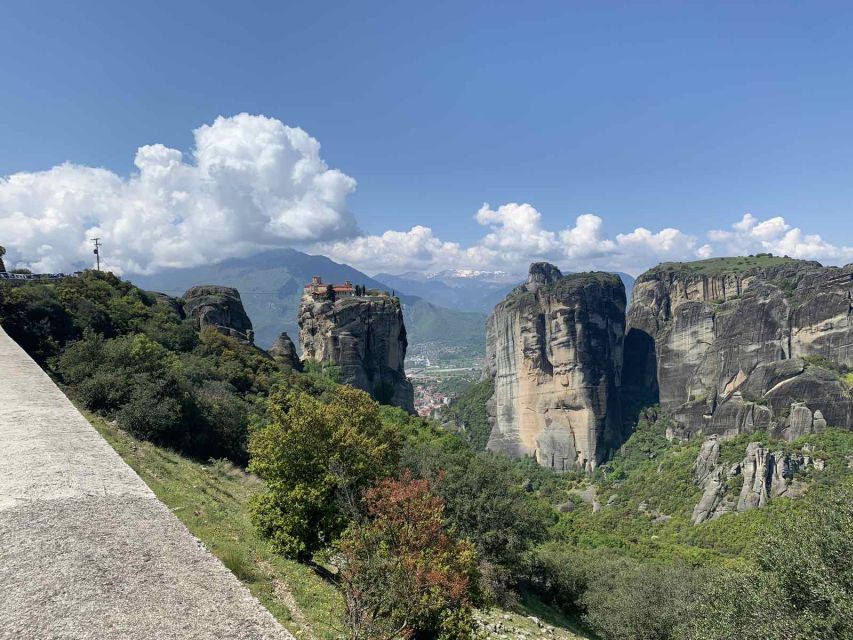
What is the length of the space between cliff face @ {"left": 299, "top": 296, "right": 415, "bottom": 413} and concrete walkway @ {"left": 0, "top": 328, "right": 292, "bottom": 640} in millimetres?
47777

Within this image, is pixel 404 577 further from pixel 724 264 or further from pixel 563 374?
pixel 724 264

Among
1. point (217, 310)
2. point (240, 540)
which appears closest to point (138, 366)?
point (240, 540)

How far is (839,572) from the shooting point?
13227 millimetres

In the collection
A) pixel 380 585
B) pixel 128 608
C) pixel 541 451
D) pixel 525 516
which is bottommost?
pixel 541 451

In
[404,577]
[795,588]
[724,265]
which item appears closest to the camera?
[404,577]

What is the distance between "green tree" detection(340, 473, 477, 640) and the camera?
9320mm

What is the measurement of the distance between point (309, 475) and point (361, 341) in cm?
4466

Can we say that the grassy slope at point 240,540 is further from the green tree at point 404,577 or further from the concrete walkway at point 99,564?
the concrete walkway at point 99,564

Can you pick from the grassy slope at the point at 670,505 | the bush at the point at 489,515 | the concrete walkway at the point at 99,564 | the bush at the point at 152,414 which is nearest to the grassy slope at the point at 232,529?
the bush at the point at 152,414

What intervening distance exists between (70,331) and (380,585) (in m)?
31.4

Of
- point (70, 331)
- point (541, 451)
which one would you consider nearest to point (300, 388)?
point (70, 331)

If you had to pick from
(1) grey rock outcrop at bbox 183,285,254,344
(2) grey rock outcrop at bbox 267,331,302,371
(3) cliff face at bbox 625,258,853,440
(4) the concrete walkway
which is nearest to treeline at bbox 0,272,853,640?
(4) the concrete walkway

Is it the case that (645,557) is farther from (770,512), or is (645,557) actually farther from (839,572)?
(839,572)

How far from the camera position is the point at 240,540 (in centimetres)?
1264
